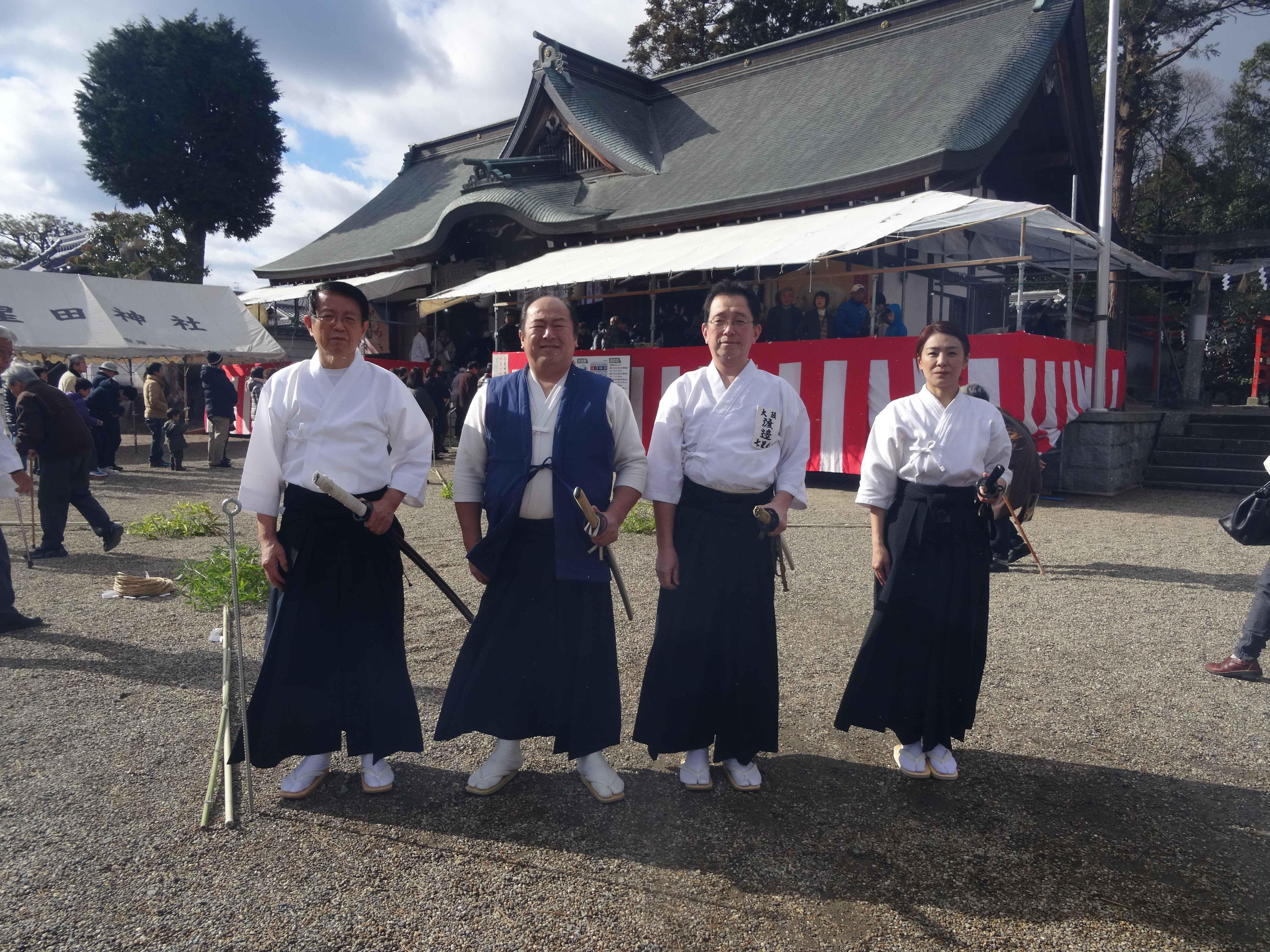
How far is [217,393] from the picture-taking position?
12008 millimetres

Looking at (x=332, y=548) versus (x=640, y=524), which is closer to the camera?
(x=332, y=548)

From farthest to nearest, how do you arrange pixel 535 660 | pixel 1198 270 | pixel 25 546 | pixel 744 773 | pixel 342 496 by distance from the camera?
pixel 1198 270, pixel 25 546, pixel 744 773, pixel 535 660, pixel 342 496

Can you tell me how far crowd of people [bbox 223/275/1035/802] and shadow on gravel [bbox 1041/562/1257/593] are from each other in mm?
3645

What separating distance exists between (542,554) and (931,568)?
136 centimetres

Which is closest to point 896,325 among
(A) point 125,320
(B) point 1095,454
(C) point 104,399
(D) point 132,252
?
(B) point 1095,454

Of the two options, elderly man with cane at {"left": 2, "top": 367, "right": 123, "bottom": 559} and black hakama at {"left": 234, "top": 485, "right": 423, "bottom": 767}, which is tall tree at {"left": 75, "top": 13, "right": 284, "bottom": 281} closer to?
elderly man with cane at {"left": 2, "top": 367, "right": 123, "bottom": 559}

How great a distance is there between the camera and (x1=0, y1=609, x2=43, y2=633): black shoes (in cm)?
439

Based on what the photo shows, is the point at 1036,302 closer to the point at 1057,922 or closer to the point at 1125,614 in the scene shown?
the point at 1125,614

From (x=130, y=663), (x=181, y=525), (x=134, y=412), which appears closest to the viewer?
(x=130, y=663)

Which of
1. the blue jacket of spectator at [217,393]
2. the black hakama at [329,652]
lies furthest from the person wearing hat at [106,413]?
the black hakama at [329,652]

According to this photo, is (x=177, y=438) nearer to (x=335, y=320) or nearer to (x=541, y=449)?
(x=335, y=320)

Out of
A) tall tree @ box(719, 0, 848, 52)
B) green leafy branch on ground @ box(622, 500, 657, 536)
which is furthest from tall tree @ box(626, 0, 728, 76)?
green leafy branch on ground @ box(622, 500, 657, 536)

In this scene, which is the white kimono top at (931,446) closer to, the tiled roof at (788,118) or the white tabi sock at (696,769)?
the white tabi sock at (696,769)

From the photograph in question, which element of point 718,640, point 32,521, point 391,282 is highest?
point 391,282
